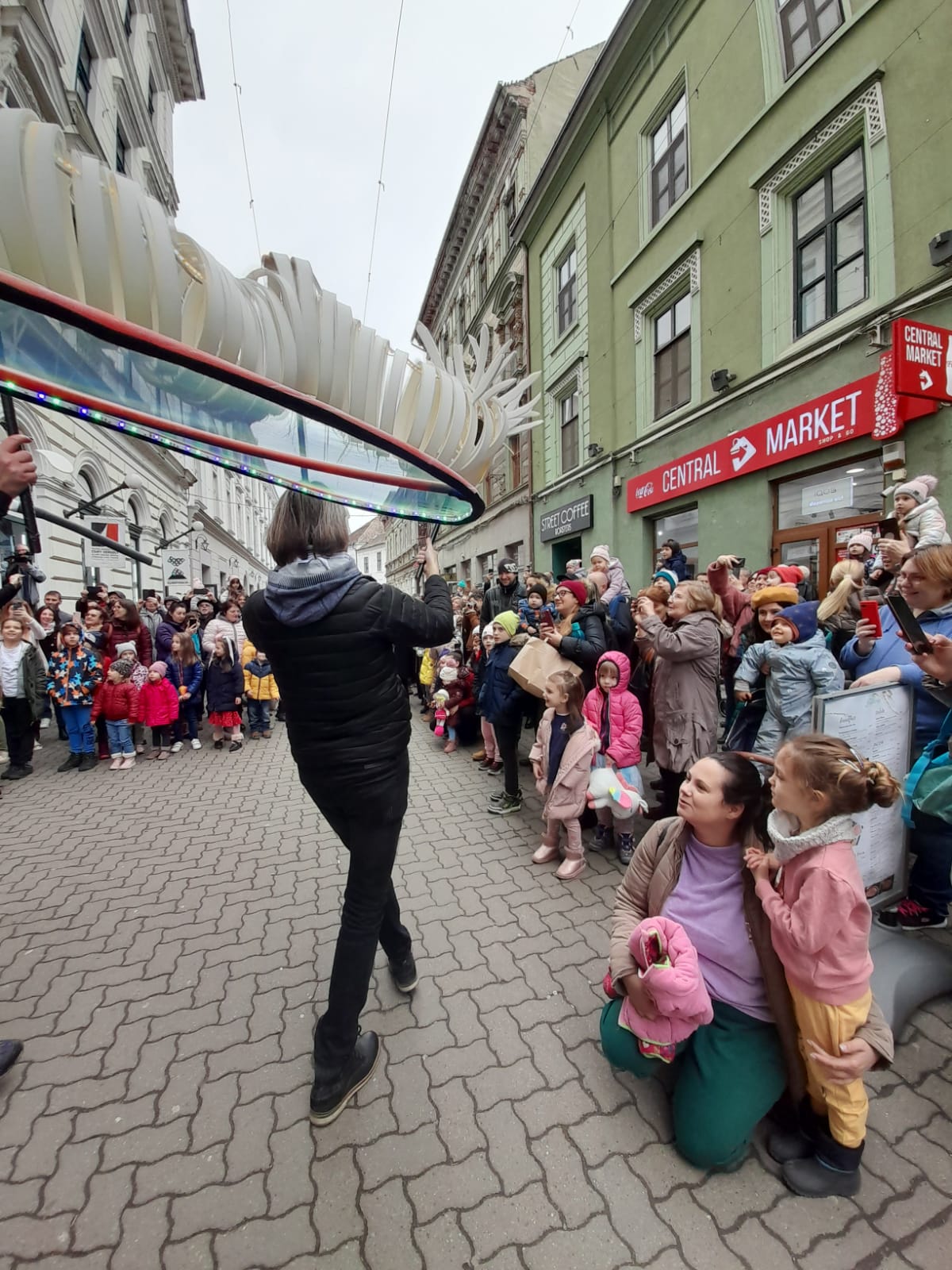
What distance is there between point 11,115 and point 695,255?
11.4m

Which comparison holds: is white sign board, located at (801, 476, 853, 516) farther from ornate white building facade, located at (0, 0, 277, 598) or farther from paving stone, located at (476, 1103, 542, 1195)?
paving stone, located at (476, 1103, 542, 1195)

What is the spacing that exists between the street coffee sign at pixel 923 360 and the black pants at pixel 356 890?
22.8 feet

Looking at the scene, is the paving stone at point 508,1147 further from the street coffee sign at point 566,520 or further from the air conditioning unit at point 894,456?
the street coffee sign at point 566,520

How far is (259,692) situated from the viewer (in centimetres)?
757

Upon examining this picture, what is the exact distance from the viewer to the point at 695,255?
9609 millimetres

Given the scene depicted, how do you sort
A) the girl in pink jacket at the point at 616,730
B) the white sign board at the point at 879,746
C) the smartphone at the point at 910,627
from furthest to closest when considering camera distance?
1. the girl in pink jacket at the point at 616,730
2. the white sign board at the point at 879,746
3. the smartphone at the point at 910,627

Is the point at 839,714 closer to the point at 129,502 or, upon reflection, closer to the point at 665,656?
the point at 665,656

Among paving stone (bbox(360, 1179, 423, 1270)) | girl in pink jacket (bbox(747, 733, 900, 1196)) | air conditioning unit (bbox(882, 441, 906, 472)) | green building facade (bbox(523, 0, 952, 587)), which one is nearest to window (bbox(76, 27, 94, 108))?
green building facade (bbox(523, 0, 952, 587))

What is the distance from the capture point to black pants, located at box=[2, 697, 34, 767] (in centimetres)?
595

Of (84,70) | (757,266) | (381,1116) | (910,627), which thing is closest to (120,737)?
(381,1116)

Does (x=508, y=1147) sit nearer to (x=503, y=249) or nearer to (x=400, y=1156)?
(x=400, y=1156)

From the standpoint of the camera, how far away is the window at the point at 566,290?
1441 centimetres

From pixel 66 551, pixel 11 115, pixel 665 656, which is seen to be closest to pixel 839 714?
pixel 665 656

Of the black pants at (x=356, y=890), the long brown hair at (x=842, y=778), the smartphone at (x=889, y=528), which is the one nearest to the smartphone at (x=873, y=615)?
the smartphone at (x=889, y=528)
